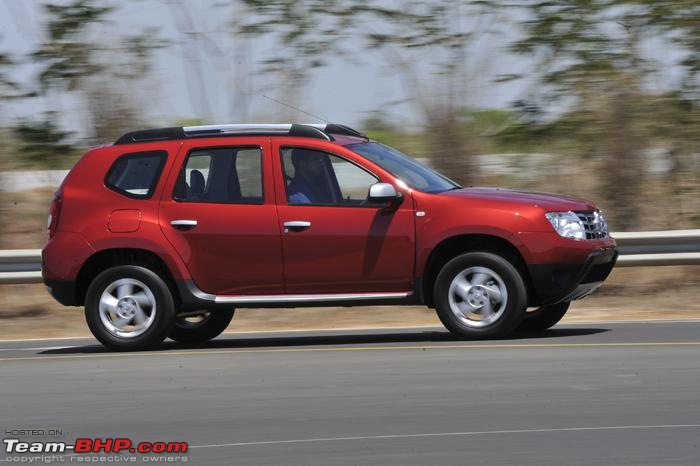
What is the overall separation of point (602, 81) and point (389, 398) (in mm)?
9474

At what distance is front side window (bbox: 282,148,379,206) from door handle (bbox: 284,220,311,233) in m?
0.18

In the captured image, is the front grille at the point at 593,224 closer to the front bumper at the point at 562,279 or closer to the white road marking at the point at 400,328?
the front bumper at the point at 562,279

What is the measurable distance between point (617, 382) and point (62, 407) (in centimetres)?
334

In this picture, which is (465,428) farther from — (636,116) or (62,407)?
(636,116)

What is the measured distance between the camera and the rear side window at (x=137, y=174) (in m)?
11.0

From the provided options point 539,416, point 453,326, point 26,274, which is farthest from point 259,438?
point 26,274

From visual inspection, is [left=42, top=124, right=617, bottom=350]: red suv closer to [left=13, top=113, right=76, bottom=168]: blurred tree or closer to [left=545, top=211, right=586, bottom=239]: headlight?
[left=545, top=211, right=586, bottom=239]: headlight

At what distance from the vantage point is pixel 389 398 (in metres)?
8.02

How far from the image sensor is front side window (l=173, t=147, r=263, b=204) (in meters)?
10.8

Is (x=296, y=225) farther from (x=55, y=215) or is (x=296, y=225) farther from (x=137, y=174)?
(x=55, y=215)

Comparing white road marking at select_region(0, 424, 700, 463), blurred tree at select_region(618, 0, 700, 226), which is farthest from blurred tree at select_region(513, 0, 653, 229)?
white road marking at select_region(0, 424, 700, 463)

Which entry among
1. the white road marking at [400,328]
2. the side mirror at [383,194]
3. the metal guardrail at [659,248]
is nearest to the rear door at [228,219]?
the side mirror at [383,194]

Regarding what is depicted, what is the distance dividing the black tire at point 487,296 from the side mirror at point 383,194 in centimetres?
64

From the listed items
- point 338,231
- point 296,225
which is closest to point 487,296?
point 338,231
